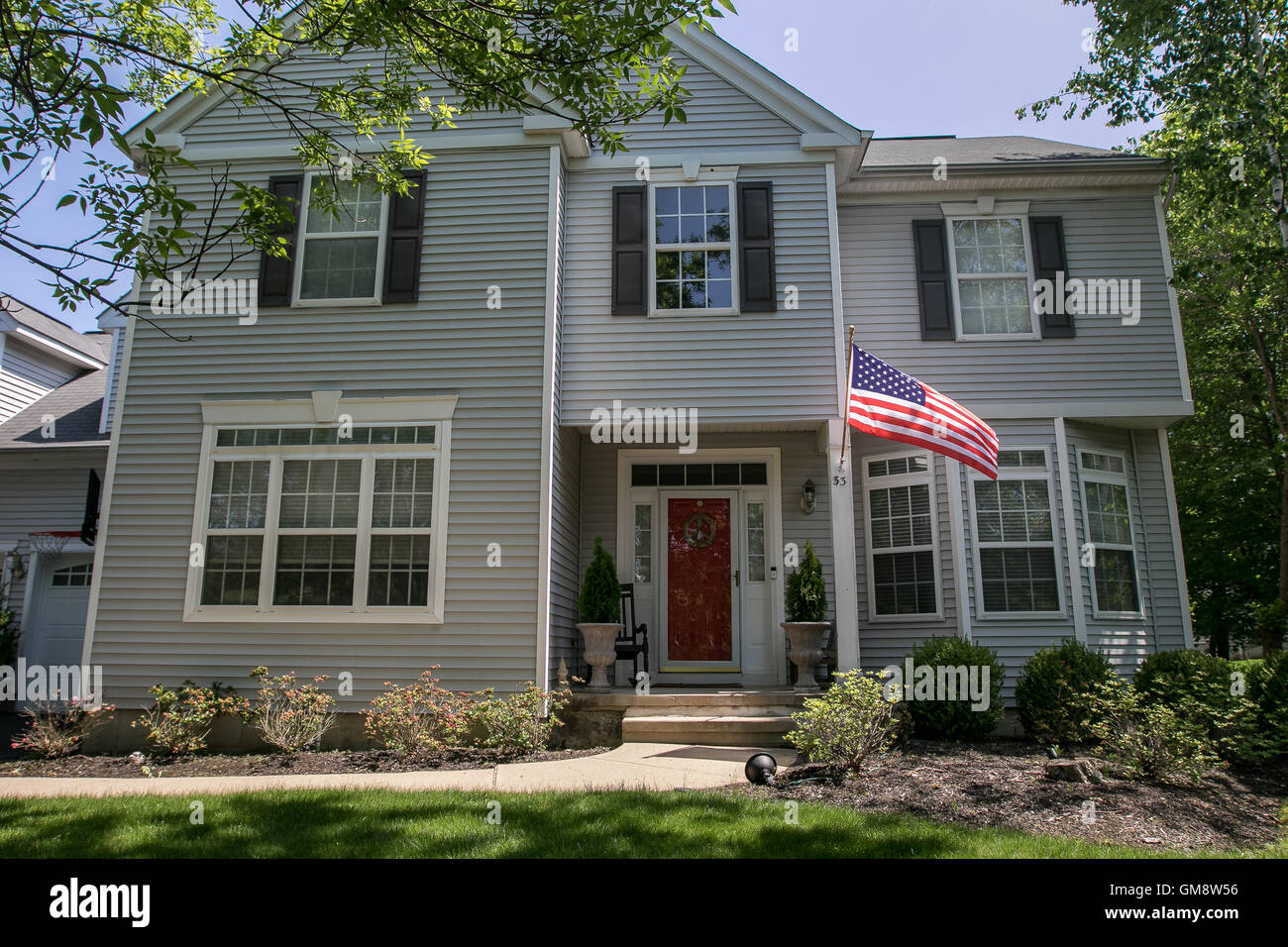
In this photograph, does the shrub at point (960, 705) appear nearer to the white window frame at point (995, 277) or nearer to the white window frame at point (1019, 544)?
the white window frame at point (1019, 544)

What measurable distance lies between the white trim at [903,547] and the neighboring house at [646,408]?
4 centimetres

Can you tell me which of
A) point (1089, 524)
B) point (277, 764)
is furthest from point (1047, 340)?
point (277, 764)

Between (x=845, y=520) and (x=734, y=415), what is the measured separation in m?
1.63

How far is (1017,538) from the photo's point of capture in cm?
943

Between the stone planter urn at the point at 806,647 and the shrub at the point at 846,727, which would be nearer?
the shrub at the point at 846,727

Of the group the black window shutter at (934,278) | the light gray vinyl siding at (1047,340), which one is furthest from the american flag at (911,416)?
the black window shutter at (934,278)

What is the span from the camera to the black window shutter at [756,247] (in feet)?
31.2

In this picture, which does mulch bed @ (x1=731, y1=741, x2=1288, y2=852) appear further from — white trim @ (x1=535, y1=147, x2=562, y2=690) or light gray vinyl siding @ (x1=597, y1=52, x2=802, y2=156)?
light gray vinyl siding @ (x1=597, y1=52, x2=802, y2=156)

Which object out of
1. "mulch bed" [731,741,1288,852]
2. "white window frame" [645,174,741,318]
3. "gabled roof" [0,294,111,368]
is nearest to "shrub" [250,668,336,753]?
"mulch bed" [731,741,1288,852]

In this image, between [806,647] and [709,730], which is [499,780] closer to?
[709,730]

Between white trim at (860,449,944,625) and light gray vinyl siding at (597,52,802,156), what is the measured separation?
12.8 ft
